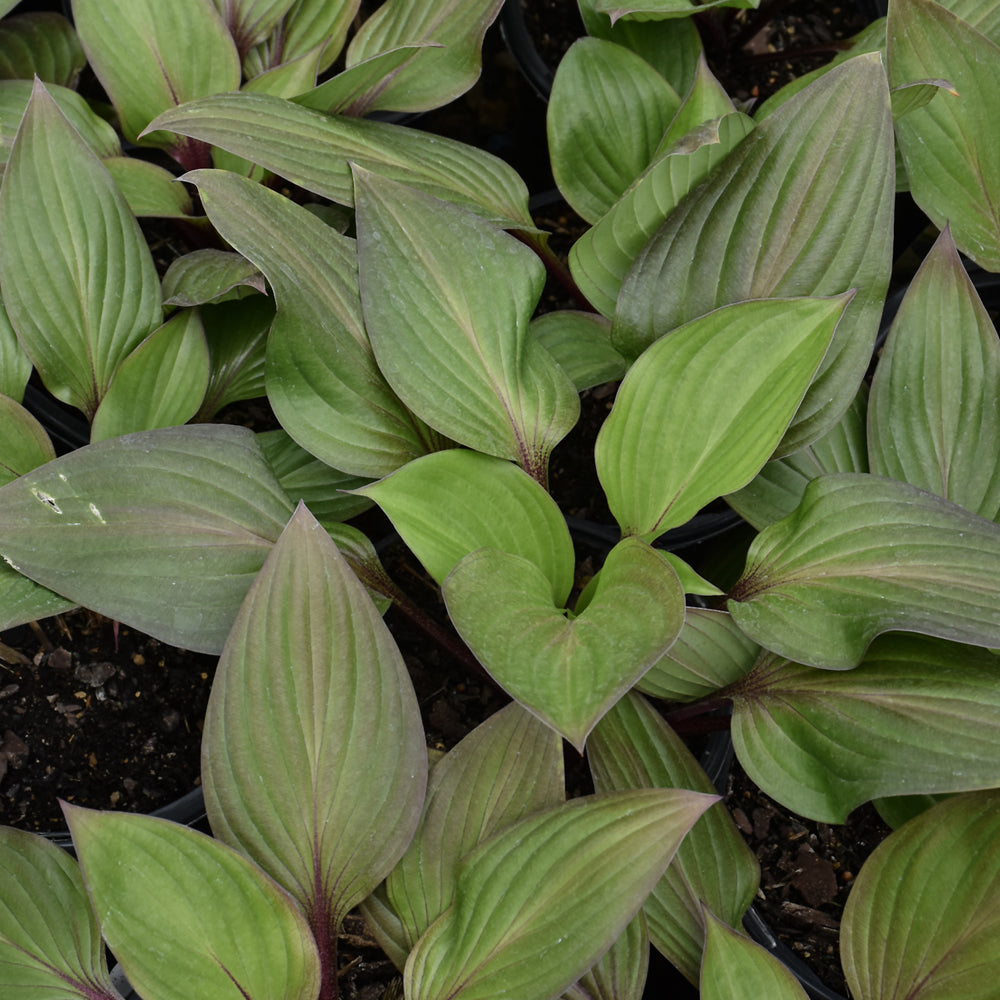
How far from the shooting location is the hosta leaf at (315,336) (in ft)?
2.92

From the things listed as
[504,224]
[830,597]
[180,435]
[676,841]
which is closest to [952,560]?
[830,597]

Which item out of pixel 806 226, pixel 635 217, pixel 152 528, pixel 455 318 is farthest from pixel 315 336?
pixel 806 226

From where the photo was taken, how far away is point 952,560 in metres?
0.78

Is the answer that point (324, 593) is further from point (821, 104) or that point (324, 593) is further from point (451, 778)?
point (821, 104)

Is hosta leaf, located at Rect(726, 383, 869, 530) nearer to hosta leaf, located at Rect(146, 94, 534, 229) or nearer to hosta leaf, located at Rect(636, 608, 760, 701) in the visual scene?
hosta leaf, located at Rect(636, 608, 760, 701)

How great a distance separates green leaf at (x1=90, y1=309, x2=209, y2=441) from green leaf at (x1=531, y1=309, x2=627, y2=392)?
381 mm

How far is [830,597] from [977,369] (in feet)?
1.15

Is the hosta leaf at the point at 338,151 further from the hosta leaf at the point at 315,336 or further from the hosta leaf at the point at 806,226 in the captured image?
the hosta leaf at the point at 806,226

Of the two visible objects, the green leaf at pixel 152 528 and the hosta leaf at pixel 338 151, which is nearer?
the green leaf at pixel 152 528

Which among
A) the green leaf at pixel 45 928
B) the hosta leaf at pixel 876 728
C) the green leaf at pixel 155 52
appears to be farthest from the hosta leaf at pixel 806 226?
the green leaf at pixel 45 928

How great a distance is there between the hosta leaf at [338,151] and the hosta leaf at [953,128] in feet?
1.52

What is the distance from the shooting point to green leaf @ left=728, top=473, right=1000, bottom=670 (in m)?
0.76

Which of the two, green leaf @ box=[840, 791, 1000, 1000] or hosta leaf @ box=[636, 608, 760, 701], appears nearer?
green leaf @ box=[840, 791, 1000, 1000]

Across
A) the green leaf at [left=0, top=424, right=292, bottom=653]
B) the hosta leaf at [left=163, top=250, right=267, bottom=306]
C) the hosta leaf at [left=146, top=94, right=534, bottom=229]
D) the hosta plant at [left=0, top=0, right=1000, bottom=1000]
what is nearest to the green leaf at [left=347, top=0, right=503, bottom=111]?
the hosta leaf at [left=146, top=94, right=534, bottom=229]
